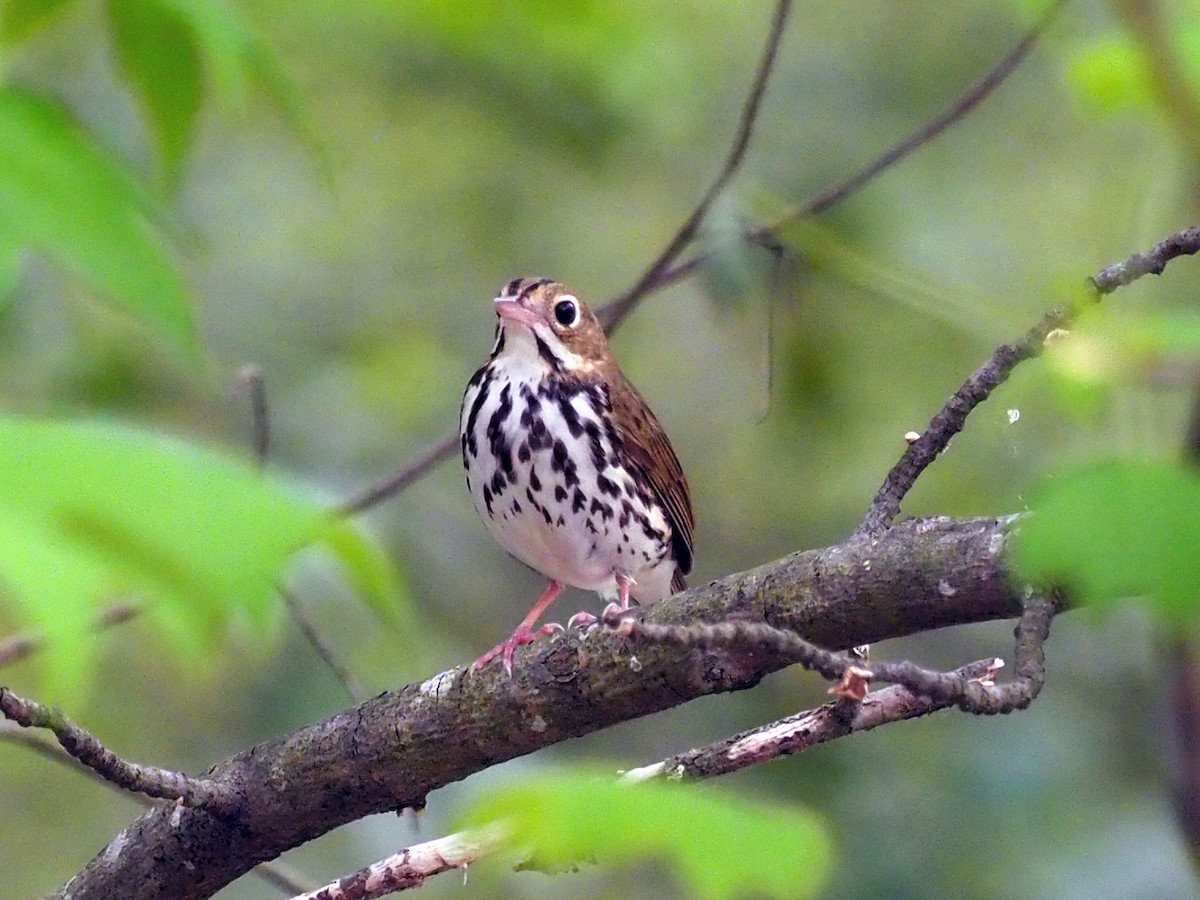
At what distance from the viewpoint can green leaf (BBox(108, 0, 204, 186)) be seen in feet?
5.20

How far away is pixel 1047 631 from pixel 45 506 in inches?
54.6

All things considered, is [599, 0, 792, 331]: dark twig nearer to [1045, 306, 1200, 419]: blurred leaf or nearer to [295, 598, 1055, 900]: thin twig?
[295, 598, 1055, 900]: thin twig

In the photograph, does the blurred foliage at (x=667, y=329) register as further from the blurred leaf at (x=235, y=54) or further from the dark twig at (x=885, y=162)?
the blurred leaf at (x=235, y=54)

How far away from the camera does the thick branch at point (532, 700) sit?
2.00m

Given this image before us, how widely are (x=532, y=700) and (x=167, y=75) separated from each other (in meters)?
1.18

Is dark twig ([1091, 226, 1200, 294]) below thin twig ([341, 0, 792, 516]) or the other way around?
below

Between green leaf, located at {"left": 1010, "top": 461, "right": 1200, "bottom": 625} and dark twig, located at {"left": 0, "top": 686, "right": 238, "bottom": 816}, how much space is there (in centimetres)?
159

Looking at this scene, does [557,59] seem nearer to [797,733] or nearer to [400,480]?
[400,480]

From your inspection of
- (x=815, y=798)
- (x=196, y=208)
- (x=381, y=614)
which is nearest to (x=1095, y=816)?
(x=815, y=798)

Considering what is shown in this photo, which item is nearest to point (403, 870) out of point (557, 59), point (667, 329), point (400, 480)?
point (400, 480)

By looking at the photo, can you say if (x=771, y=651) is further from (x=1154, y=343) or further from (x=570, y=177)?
(x=570, y=177)

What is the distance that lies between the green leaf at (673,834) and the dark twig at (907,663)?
755 mm

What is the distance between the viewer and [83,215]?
116 cm

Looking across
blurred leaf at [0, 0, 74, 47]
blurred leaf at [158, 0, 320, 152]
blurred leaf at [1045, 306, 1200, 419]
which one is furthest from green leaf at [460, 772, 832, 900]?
blurred leaf at [0, 0, 74, 47]
